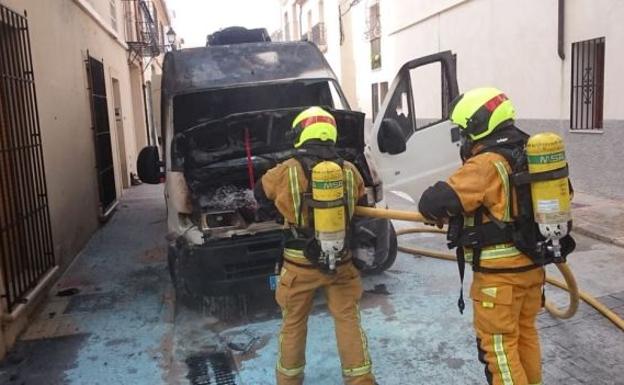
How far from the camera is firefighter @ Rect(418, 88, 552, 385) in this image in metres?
2.62

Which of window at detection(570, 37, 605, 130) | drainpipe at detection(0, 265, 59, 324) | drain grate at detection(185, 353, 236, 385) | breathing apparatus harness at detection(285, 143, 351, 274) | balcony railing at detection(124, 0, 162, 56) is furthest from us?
A: balcony railing at detection(124, 0, 162, 56)

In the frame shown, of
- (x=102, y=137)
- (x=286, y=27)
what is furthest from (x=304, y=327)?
(x=286, y=27)

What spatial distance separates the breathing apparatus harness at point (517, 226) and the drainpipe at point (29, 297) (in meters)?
3.19

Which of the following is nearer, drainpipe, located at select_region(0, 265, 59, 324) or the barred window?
drainpipe, located at select_region(0, 265, 59, 324)

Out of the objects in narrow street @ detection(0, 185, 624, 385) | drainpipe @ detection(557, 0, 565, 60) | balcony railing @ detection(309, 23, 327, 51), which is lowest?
narrow street @ detection(0, 185, 624, 385)

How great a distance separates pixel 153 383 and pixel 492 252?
7.33 ft

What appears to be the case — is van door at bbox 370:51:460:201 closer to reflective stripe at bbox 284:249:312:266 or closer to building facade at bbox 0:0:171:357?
building facade at bbox 0:0:171:357

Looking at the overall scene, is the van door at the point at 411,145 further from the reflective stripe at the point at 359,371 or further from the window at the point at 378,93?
the window at the point at 378,93

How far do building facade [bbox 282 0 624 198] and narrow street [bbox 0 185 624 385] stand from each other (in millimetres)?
3026

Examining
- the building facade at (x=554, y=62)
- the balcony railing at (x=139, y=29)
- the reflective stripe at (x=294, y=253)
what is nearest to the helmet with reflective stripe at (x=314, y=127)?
the reflective stripe at (x=294, y=253)

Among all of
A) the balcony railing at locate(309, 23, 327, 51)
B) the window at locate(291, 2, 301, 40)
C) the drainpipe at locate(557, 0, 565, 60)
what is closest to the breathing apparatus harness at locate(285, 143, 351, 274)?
the drainpipe at locate(557, 0, 565, 60)

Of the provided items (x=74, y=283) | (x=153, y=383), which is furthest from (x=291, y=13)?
(x=153, y=383)

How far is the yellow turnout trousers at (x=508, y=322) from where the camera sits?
2.65 meters

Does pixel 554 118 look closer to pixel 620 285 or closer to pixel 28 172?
pixel 620 285
